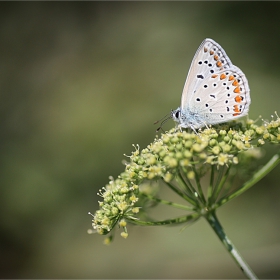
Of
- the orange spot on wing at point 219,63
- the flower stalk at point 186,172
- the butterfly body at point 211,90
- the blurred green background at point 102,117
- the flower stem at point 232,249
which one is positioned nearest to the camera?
the flower stem at point 232,249

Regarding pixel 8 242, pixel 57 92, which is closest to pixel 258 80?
pixel 57 92

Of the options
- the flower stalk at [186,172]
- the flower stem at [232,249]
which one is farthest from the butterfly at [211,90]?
the flower stem at [232,249]

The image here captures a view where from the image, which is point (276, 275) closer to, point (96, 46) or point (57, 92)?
point (57, 92)

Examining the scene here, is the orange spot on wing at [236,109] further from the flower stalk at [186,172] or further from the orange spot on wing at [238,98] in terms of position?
the flower stalk at [186,172]

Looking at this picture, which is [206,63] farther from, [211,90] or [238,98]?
[238,98]

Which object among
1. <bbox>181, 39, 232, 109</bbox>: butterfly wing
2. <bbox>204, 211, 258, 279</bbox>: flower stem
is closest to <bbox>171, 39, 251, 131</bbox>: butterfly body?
<bbox>181, 39, 232, 109</bbox>: butterfly wing

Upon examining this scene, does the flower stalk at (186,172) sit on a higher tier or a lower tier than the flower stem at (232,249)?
higher
